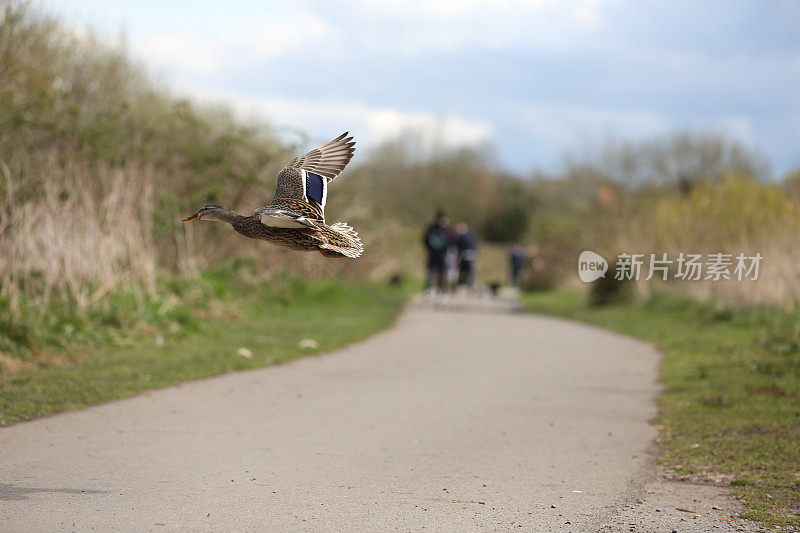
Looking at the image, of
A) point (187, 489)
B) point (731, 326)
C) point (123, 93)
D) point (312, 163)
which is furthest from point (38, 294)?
point (123, 93)

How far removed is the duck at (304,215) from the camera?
5.70 metres

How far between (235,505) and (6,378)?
5138mm

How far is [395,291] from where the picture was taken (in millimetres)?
28250

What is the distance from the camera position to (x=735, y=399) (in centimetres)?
1008

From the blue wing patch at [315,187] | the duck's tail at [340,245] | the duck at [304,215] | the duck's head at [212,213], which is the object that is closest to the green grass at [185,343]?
the duck's head at [212,213]

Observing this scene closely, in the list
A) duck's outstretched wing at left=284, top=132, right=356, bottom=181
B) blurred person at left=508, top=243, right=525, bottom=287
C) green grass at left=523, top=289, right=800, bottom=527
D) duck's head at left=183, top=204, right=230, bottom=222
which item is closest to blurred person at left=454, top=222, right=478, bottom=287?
green grass at left=523, top=289, right=800, bottom=527

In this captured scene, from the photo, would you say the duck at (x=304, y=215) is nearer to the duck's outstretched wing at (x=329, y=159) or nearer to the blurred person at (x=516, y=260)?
the duck's outstretched wing at (x=329, y=159)

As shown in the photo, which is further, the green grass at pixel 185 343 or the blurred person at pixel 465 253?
the blurred person at pixel 465 253

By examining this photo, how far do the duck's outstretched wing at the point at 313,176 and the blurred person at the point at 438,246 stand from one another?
1530 cm

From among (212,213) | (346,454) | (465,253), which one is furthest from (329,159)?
(465,253)

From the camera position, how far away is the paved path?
17.7 ft

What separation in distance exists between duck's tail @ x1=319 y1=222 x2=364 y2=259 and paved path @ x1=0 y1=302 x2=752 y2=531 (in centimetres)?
169

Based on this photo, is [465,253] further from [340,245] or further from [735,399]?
[340,245]

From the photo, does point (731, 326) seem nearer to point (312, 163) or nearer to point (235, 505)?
point (312, 163)
